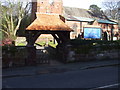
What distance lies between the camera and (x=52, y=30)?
11219 millimetres

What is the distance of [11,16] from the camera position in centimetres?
3456

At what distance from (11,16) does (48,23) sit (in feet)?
85.2

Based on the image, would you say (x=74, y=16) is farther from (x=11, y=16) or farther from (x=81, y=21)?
(x=11, y=16)

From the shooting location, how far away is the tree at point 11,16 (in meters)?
33.2

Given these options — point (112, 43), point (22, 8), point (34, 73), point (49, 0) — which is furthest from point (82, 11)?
point (34, 73)

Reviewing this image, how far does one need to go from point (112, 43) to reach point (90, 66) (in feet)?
15.9

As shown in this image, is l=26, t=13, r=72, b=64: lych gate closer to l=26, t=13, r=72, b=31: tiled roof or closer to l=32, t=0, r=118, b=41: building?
l=26, t=13, r=72, b=31: tiled roof

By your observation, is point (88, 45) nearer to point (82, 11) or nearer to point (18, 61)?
point (18, 61)

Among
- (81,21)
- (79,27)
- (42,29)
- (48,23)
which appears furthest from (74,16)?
(42,29)

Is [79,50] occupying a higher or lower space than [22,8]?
lower

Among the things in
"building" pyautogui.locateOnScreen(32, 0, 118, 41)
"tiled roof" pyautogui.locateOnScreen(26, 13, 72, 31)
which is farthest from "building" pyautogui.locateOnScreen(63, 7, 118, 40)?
"tiled roof" pyautogui.locateOnScreen(26, 13, 72, 31)

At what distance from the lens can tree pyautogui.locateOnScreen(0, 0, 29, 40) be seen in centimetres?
3322

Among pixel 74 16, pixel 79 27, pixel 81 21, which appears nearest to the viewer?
pixel 81 21

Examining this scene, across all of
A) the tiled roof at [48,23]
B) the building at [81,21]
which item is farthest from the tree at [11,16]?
the tiled roof at [48,23]
